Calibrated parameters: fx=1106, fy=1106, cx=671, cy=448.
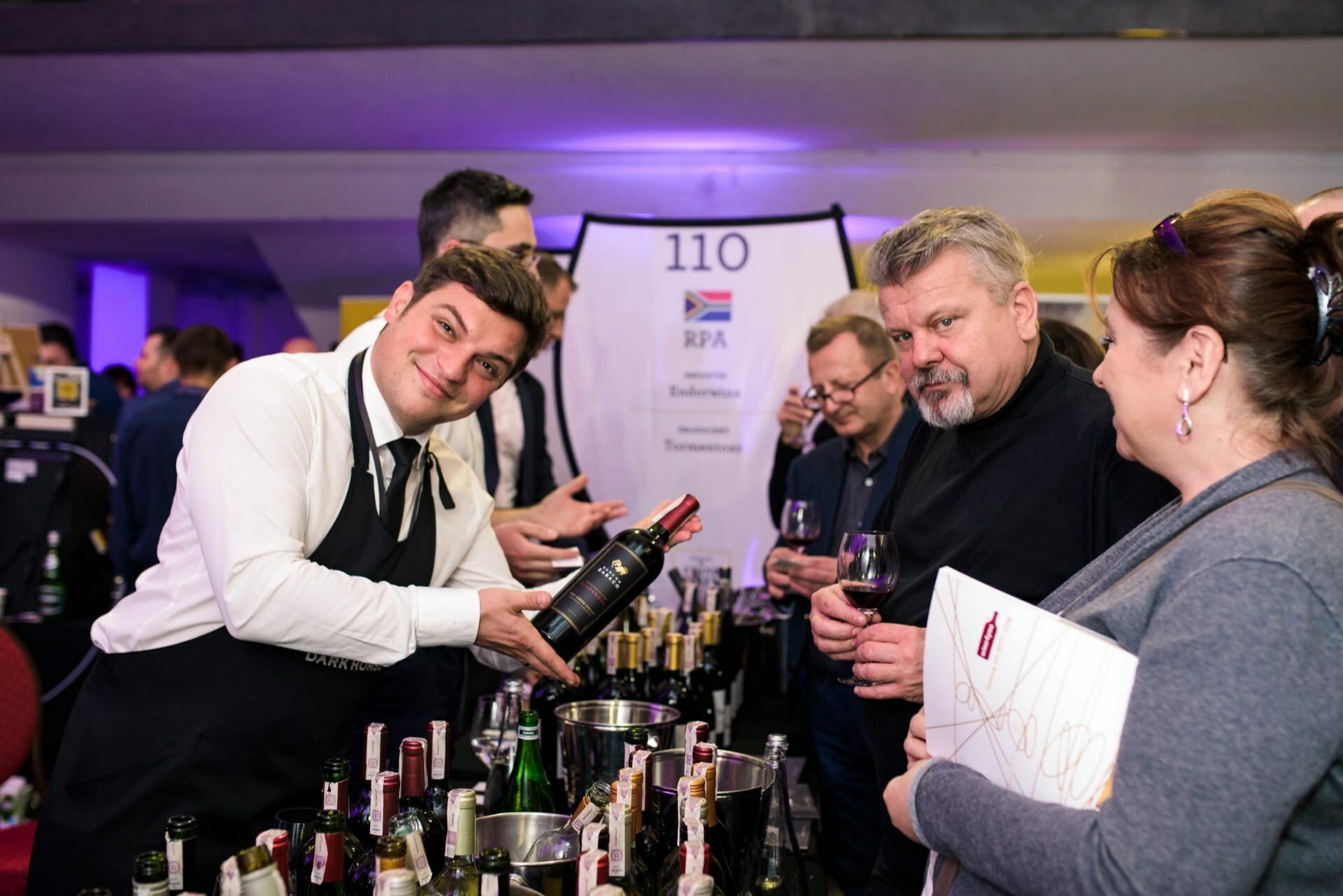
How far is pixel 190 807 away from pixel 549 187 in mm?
6000

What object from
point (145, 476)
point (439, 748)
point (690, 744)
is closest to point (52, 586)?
point (145, 476)

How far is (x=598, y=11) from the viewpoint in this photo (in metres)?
4.98

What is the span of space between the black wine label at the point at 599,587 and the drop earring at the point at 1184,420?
2.70 ft

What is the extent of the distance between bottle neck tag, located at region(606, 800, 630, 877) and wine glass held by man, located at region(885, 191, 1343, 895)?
307 millimetres

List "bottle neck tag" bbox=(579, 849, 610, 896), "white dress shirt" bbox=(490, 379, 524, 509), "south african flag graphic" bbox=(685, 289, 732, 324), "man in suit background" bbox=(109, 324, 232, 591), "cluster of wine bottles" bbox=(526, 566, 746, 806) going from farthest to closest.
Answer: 1. "south african flag graphic" bbox=(685, 289, 732, 324)
2. "man in suit background" bbox=(109, 324, 232, 591)
3. "white dress shirt" bbox=(490, 379, 524, 509)
4. "cluster of wine bottles" bbox=(526, 566, 746, 806)
5. "bottle neck tag" bbox=(579, 849, 610, 896)

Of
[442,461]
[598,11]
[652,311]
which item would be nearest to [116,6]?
[598,11]

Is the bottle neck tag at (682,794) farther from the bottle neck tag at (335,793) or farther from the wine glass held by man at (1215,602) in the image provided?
the bottle neck tag at (335,793)

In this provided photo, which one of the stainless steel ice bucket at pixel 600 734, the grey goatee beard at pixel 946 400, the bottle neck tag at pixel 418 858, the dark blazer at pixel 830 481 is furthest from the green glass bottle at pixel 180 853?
the dark blazer at pixel 830 481

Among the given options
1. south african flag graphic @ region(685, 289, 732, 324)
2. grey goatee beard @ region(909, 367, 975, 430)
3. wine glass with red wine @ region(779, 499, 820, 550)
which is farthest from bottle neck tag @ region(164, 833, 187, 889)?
south african flag graphic @ region(685, 289, 732, 324)

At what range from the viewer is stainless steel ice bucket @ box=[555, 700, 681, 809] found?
151cm

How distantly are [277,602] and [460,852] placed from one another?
0.58 m

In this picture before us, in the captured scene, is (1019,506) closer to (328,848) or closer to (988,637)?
(988,637)

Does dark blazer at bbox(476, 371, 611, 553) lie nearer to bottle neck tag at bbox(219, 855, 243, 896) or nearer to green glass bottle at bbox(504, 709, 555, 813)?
green glass bottle at bbox(504, 709, 555, 813)

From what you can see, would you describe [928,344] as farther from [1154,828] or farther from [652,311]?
[652,311]
